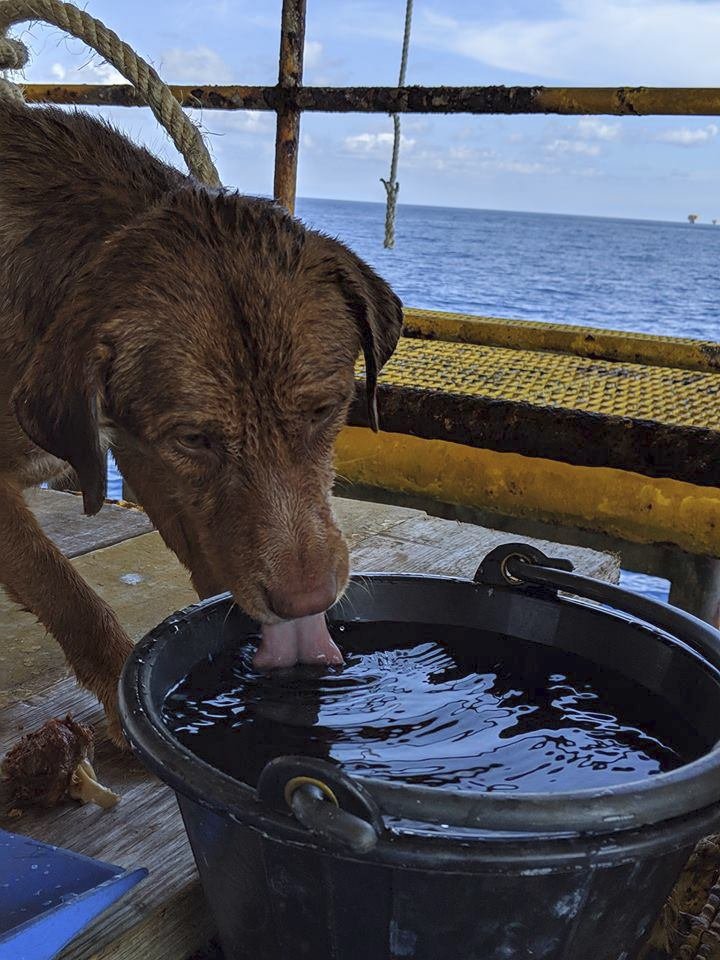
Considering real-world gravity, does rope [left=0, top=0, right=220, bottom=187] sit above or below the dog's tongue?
above

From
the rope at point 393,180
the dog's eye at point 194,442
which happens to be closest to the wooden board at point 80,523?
the dog's eye at point 194,442

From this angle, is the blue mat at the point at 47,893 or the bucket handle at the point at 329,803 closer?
the bucket handle at the point at 329,803

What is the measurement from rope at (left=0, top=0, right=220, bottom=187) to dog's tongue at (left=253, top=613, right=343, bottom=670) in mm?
1800

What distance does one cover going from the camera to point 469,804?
1.08 metres

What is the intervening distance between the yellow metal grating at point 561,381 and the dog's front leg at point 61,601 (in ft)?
6.57

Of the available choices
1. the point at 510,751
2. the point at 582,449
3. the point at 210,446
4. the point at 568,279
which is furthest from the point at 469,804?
the point at 568,279

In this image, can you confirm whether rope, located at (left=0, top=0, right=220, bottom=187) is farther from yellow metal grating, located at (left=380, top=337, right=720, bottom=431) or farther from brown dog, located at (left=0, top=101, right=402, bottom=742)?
yellow metal grating, located at (left=380, top=337, right=720, bottom=431)

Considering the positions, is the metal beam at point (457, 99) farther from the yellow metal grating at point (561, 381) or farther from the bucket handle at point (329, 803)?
the bucket handle at point (329, 803)

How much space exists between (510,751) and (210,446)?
79 cm

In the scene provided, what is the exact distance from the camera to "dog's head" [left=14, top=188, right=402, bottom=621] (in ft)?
6.15

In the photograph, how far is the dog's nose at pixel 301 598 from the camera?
178cm

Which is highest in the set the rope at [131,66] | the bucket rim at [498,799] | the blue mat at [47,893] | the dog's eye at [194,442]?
the rope at [131,66]

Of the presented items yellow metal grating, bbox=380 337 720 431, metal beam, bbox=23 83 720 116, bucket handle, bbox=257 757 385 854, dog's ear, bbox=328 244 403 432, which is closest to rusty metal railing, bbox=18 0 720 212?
metal beam, bbox=23 83 720 116

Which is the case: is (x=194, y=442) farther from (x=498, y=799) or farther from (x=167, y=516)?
(x=498, y=799)
